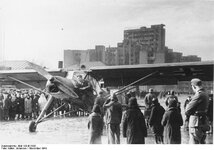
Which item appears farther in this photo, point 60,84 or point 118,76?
point 118,76

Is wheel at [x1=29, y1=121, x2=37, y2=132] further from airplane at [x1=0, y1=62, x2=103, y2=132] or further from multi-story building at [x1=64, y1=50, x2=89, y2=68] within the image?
multi-story building at [x1=64, y1=50, x2=89, y2=68]

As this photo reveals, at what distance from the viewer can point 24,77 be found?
28.3ft

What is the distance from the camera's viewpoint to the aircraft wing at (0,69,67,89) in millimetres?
8109

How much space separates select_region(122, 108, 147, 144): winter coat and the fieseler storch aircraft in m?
2.34

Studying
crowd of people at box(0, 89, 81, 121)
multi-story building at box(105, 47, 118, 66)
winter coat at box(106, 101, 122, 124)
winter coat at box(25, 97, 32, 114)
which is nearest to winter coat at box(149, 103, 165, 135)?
winter coat at box(106, 101, 122, 124)

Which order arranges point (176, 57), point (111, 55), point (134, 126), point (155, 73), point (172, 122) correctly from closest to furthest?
point (134, 126)
point (172, 122)
point (176, 57)
point (155, 73)
point (111, 55)

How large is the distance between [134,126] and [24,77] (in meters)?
4.59

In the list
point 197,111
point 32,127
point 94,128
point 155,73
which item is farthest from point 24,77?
point 197,111

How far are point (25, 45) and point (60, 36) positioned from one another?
786mm

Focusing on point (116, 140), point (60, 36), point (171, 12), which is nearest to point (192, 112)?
point (116, 140)

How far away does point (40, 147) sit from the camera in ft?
17.4

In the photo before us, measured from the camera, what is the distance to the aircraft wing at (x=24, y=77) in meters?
8.11

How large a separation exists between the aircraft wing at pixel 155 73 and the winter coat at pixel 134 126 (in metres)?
2.48

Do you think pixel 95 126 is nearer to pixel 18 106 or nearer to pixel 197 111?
pixel 197 111
